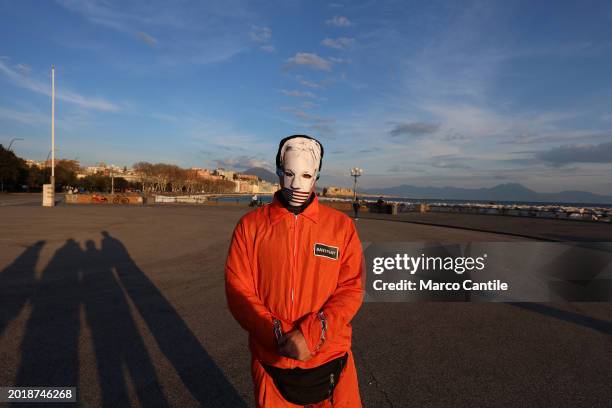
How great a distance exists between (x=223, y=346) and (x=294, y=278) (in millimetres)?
2995

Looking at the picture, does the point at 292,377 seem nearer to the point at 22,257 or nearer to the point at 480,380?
the point at 480,380

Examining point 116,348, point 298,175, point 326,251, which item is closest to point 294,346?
point 326,251

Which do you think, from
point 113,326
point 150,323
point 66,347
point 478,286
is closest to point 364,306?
point 478,286

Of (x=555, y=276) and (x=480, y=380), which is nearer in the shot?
(x=480, y=380)

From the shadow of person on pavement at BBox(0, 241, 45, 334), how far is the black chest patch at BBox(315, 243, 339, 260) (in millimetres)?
5117

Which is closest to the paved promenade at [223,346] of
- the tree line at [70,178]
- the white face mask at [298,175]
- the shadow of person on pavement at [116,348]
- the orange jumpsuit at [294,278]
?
the shadow of person on pavement at [116,348]

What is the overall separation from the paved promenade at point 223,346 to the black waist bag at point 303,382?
5.48ft

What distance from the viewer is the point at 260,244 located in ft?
6.31

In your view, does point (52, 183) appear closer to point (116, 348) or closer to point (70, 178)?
point (116, 348)

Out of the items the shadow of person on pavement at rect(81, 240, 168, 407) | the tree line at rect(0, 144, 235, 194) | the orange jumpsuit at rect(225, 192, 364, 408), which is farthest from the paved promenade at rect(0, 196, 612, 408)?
the tree line at rect(0, 144, 235, 194)

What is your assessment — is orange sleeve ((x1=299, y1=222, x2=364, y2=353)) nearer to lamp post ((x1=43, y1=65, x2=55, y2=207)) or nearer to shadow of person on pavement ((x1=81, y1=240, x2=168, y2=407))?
shadow of person on pavement ((x1=81, y1=240, x2=168, y2=407))

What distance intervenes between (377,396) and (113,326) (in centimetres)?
374

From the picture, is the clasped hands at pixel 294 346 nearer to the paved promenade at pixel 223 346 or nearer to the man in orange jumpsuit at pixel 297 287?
the man in orange jumpsuit at pixel 297 287

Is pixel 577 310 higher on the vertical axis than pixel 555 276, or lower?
lower
